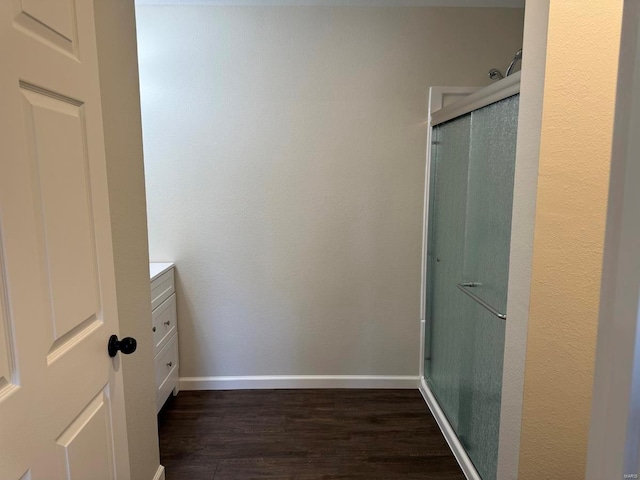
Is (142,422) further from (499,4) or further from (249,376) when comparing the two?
(499,4)

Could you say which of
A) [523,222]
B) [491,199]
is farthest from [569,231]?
[491,199]

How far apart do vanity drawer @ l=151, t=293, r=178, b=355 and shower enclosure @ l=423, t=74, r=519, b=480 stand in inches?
63.2

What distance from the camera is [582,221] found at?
1182mm

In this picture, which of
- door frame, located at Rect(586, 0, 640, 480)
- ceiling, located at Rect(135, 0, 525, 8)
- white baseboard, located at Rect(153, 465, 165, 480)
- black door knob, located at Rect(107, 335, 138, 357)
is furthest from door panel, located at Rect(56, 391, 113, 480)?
ceiling, located at Rect(135, 0, 525, 8)

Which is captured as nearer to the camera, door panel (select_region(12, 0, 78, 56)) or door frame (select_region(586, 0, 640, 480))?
door frame (select_region(586, 0, 640, 480))

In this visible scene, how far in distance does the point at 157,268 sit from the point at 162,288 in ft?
0.41

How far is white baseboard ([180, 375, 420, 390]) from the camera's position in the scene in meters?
2.75

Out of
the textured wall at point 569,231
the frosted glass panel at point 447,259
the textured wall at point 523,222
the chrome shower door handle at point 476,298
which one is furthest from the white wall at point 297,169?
the textured wall at point 569,231

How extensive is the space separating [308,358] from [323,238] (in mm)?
819

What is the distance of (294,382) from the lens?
9.05 ft

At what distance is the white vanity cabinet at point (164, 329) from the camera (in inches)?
88.8

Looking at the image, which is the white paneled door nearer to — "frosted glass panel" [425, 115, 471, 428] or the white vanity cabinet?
the white vanity cabinet

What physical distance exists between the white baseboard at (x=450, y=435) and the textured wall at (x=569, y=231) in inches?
26.6

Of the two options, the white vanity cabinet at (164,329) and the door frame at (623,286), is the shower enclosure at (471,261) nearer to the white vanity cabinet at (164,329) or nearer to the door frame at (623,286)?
the door frame at (623,286)
